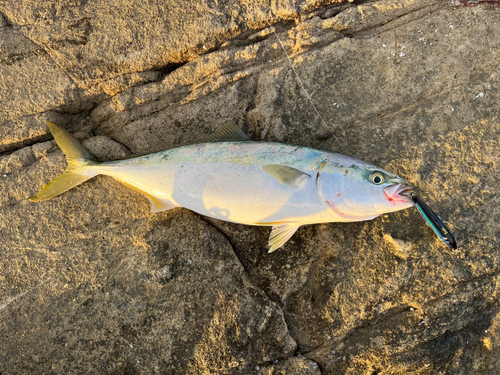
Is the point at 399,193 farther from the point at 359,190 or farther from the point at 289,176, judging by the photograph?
the point at 289,176

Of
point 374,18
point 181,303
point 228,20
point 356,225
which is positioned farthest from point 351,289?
point 228,20

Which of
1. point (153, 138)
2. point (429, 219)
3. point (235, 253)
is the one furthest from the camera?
point (153, 138)

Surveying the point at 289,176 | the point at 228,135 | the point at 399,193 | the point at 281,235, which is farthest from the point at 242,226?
the point at 399,193

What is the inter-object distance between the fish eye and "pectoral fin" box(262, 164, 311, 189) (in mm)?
451

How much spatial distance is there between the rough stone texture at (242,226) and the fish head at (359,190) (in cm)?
41

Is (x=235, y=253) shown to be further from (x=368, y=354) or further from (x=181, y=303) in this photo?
(x=368, y=354)

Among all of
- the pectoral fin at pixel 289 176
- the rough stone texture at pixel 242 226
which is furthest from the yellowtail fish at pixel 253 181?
the rough stone texture at pixel 242 226

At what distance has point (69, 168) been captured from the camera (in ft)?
9.27

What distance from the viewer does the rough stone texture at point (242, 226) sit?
8.42 ft

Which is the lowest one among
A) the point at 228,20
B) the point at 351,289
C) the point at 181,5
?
the point at 351,289

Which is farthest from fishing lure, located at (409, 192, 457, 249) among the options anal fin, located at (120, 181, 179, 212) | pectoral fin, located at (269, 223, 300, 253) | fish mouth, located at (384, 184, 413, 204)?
anal fin, located at (120, 181, 179, 212)

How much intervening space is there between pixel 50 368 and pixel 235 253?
1750 mm

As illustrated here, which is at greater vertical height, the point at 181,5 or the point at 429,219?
the point at 181,5

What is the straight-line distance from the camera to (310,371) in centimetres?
258
